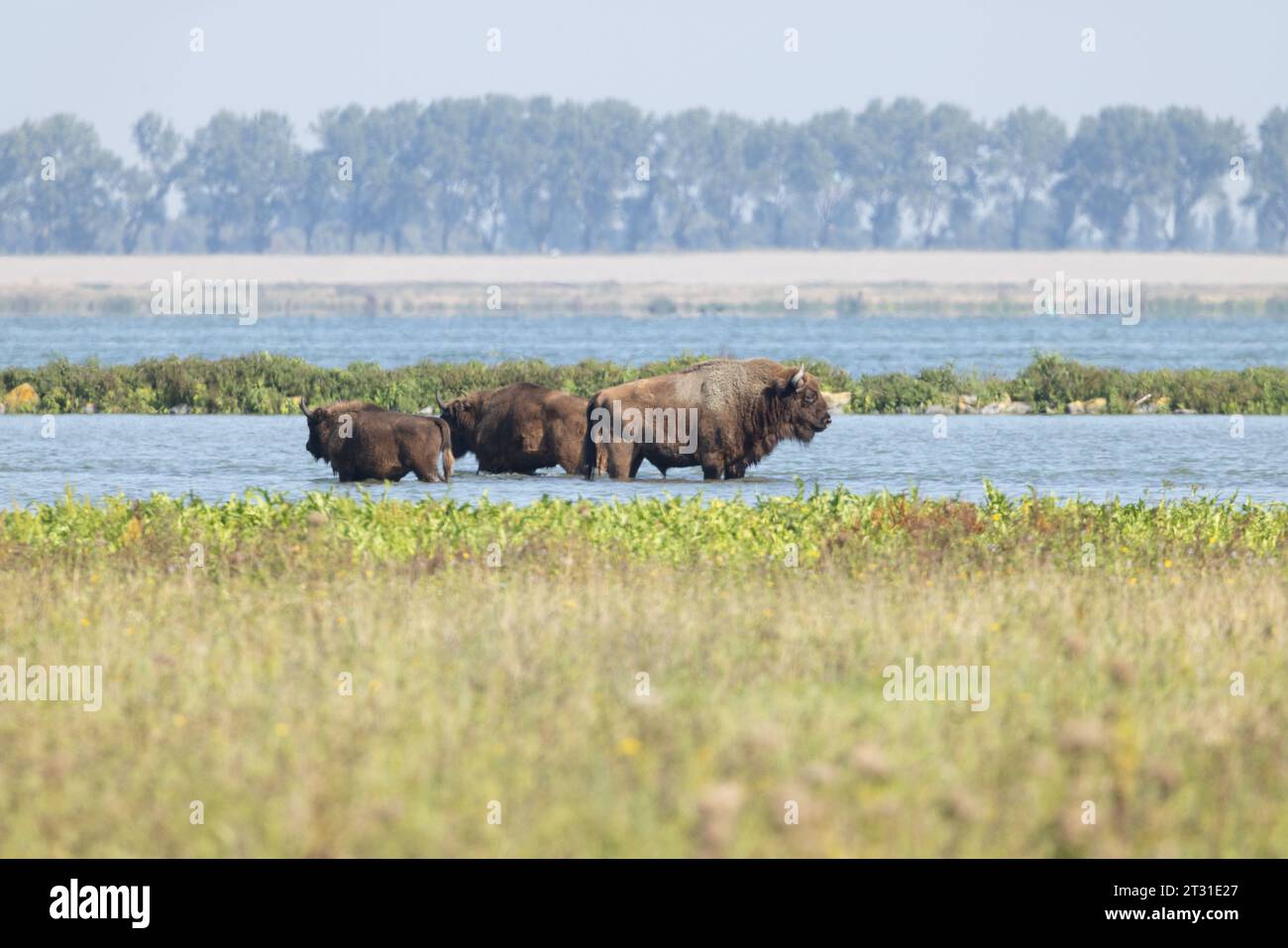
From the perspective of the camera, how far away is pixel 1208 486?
25.9 metres

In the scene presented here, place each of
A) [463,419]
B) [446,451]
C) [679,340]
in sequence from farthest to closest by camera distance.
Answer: [679,340], [463,419], [446,451]

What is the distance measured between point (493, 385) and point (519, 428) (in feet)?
44.7

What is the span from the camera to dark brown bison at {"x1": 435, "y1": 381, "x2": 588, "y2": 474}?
24734 millimetres

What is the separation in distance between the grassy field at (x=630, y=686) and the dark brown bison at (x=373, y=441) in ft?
21.6

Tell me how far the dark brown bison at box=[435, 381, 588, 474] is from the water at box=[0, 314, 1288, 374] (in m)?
25.1

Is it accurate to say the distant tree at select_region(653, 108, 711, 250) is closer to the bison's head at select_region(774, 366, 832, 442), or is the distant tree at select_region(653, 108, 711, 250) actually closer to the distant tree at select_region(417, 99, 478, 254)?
the distant tree at select_region(417, 99, 478, 254)

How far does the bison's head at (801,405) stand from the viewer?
24.1 m

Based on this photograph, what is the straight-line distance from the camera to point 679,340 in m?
98.8

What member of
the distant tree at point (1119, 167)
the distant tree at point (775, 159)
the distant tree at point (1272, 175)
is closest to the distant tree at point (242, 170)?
the distant tree at point (775, 159)

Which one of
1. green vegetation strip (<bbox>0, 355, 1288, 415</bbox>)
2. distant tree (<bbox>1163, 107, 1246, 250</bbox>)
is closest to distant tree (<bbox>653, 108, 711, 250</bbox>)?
distant tree (<bbox>1163, 107, 1246, 250</bbox>)

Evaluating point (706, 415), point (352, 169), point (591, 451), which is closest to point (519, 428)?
point (591, 451)

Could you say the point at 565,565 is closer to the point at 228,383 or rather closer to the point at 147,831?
the point at 147,831

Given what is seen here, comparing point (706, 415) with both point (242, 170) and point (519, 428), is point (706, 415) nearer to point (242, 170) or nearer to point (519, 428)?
point (519, 428)
